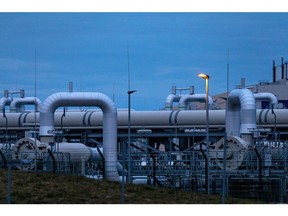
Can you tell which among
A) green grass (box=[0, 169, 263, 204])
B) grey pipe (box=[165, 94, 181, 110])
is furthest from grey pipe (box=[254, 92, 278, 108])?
green grass (box=[0, 169, 263, 204])

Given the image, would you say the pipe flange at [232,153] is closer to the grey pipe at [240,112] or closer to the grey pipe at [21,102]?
the grey pipe at [240,112]

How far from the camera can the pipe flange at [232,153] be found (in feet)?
103

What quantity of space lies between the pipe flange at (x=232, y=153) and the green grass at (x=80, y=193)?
8.77m

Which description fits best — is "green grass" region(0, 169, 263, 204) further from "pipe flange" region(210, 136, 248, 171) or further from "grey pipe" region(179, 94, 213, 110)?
"grey pipe" region(179, 94, 213, 110)

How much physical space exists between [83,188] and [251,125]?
13501 millimetres

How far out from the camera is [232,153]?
31.8m

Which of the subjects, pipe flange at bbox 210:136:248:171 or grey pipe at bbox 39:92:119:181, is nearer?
pipe flange at bbox 210:136:248:171

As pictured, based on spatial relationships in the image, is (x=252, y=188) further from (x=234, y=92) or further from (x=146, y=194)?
(x=146, y=194)

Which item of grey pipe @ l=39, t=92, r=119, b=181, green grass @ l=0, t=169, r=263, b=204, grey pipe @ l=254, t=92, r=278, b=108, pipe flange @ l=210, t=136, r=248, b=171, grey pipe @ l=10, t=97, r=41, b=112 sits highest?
grey pipe @ l=254, t=92, r=278, b=108

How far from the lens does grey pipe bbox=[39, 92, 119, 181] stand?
32872 mm

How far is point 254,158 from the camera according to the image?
3181 cm

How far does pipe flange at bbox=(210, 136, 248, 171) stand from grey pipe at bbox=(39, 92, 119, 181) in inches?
172

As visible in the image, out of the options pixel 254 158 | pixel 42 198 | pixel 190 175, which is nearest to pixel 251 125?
pixel 254 158

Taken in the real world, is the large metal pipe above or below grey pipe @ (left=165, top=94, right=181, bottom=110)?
below
